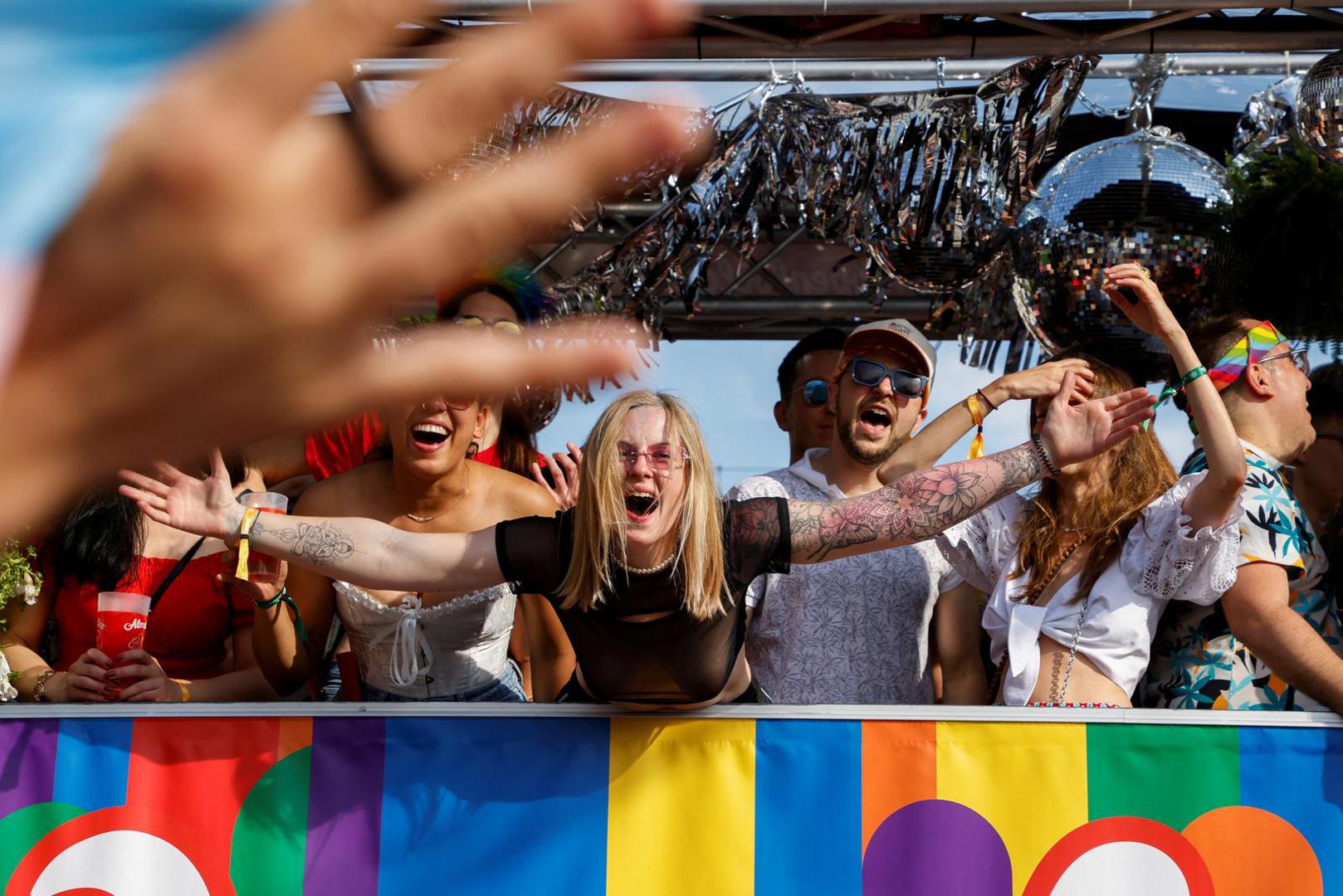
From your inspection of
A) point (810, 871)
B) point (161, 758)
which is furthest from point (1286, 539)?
point (161, 758)

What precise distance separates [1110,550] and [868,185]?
1.91 meters

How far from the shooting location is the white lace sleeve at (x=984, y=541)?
119 inches

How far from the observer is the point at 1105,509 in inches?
114

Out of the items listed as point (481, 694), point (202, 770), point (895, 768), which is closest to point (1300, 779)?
point (895, 768)

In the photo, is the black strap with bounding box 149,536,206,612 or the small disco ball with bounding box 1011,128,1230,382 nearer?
the black strap with bounding box 149,536,206,612

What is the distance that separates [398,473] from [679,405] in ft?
2.78

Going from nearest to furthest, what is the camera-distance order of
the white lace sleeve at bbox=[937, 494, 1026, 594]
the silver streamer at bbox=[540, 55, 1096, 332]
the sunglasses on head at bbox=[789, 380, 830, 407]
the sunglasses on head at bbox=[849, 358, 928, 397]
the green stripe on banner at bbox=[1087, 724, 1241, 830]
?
1. the green stripe on banner at bbox=[1087, 724, 1241, 830]
2. the white lace sleeve at bbox=[937, 494, 1026, 594]
3. the sunglasses on head at bbox=[849, 358, 928, 397]
4. the silver streamer at bbox=[540, 55, 1096, 332]
5. the sunglasses on head at bbox=[789, 380, 830, 407]

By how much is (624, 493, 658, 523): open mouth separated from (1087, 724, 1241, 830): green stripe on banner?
3.14ft

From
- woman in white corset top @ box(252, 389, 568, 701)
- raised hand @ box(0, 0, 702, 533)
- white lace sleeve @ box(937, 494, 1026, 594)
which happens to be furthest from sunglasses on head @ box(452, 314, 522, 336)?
raised hand @ box(0, 0, 702, 533)

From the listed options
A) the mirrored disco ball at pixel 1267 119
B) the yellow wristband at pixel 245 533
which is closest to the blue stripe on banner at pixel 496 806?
the yellow wristband at pixel 245 533

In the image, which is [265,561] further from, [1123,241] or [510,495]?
[1123,241]

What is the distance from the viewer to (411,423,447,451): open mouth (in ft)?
10.4

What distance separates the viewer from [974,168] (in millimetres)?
4160

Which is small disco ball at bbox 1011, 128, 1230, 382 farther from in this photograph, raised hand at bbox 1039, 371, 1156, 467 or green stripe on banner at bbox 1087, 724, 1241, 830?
green stripe on banner at bbox 1087, 724, 1241, 830
